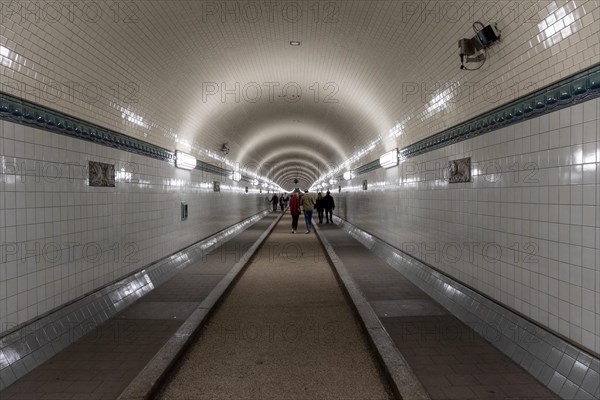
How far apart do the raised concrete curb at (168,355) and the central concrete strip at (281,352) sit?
106mm

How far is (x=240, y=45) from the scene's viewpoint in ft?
23.0

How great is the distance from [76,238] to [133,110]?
2312 millimetres

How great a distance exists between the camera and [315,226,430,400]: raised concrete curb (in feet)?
10.9

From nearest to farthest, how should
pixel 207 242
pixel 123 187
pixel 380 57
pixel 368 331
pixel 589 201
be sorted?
pixel 589 201 → pixel 368 331 → pixel 123 187 → pixel 380 57 → pixel 207 242

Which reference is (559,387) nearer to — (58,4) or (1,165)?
(1,165)

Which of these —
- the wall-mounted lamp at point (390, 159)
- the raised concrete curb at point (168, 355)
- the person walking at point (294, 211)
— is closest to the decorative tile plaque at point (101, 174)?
the raised concrete curb at point (168, 355)

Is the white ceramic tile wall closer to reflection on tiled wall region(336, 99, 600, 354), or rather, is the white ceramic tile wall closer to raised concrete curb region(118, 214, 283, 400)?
reflection on tiled wall region(336, 99, 600, 354)

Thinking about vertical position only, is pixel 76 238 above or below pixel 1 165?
below

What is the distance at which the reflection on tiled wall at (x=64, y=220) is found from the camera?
3.67m

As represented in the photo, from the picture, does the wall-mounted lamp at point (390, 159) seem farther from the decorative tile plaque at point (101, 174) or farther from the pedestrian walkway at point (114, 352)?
the decorative tile plaque at point (101, 174)

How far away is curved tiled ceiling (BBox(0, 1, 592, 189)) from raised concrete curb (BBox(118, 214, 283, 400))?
2.67 meters

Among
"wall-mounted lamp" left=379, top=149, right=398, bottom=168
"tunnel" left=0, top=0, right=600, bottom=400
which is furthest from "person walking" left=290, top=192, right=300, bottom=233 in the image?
"tunnel" left=0, top=0, right=600, bottom=400

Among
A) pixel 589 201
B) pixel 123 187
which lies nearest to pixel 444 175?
pixel 589 201

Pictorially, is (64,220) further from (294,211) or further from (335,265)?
(294,211)
